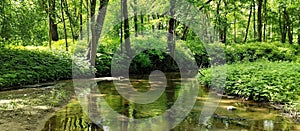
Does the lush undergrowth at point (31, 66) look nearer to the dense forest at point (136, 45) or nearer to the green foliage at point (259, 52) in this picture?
the dense forest at point (136, 45)

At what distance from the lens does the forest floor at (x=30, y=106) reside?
219 inches

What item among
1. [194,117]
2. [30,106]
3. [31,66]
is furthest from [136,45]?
[194,117]

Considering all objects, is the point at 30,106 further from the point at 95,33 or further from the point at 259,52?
the point at 259,52

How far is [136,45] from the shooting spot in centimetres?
1784

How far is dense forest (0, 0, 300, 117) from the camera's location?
9.38 meters

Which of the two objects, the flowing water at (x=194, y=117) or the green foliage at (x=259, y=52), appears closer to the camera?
the flowing water at (x=194, y=117)

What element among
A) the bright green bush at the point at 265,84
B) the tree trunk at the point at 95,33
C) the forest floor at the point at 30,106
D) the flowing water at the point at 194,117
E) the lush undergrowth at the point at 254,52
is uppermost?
the tree trunk at the point at 95,33

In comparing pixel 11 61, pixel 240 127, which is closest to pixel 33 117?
pixel 240 127

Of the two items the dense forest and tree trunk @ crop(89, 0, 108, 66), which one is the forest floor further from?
tree trunk @ crop(89, 0, 108, 66)

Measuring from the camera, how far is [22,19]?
14430 millimetres

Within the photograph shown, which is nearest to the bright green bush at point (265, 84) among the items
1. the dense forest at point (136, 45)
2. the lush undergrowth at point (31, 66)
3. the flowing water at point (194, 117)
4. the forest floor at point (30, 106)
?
the dense forest at point (136, 45)

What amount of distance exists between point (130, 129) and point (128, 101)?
2.85m

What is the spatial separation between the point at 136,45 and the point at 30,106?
36.7ft

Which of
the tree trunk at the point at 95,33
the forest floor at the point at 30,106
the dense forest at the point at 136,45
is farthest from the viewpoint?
the tree trunk at the point at 95,33
